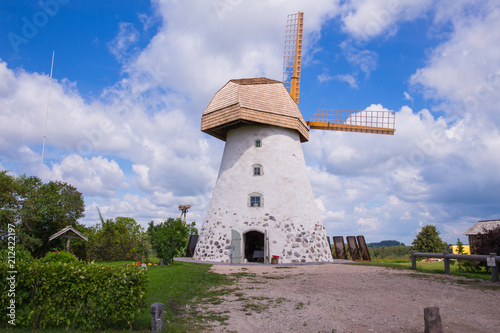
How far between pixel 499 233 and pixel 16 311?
15901 mm

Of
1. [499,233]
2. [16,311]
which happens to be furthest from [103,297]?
[499,233]

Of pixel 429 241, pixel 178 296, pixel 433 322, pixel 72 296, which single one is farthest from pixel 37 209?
pixel 429 241

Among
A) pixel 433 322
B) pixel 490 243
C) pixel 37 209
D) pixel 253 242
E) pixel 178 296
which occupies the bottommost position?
pixel 178 296

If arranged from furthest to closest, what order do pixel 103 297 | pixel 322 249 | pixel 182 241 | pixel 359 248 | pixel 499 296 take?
pixel 359 248 < pixel 322 249 < pixel 182 241 < pixel 499 296 < pixel 103 297

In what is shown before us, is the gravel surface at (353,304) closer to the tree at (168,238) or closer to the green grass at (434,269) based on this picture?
the green grass at (434,269)

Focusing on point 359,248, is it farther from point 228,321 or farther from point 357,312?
point 228,321

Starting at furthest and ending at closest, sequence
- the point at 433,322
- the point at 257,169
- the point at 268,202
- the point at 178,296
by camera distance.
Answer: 1. the point at 257,169
2. the point at 268,202
3. the point at 178,296
4. the point at 433,322

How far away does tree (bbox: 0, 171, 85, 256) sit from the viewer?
648 inches

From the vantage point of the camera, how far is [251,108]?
17.1 m

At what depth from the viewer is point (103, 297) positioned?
5.39 meters

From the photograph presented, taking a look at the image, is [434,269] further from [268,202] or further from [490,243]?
[268,202]

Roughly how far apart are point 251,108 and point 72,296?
13130mm

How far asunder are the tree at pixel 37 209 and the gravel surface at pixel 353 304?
12212 mm

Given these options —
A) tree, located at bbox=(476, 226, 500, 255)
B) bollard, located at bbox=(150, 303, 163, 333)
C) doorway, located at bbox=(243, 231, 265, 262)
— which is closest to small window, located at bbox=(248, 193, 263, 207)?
doorway, located at bbox=(243, 231, 265, 262)
